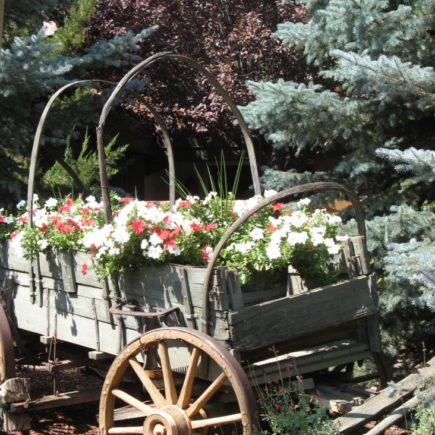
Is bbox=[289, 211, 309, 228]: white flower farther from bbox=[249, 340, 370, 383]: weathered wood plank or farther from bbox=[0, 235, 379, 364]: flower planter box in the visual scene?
bbox=[249, 340, 370, 383]: weathered wood plank

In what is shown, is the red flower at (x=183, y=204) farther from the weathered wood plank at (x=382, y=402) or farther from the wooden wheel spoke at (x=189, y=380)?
the weathered wood plank at (x=382, y=402)

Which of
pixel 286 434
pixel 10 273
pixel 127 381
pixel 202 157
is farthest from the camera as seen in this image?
pixel 202 157

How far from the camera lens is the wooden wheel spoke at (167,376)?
148 inches

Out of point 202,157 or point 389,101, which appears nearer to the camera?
point 389,101

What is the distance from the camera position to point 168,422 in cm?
364

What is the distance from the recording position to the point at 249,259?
3947 mm

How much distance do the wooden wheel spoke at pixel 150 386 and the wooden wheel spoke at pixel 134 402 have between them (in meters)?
0.05

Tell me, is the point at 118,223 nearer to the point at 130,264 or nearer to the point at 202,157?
the point at 130,264

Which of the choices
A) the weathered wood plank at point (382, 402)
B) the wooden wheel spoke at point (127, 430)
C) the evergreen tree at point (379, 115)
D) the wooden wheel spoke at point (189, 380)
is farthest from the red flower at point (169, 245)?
the evergreen tree at point (379, 115)

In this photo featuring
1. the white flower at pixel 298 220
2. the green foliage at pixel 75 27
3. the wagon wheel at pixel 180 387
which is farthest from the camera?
the green foliage at pixel 75 27

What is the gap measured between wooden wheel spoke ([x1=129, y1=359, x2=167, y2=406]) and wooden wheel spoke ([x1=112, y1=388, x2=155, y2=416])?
0.05 meters

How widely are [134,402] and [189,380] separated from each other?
0.38 meters

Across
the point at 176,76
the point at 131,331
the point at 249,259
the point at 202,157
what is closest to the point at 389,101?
the point at 249,259

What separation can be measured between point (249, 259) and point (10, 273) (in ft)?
5.79
